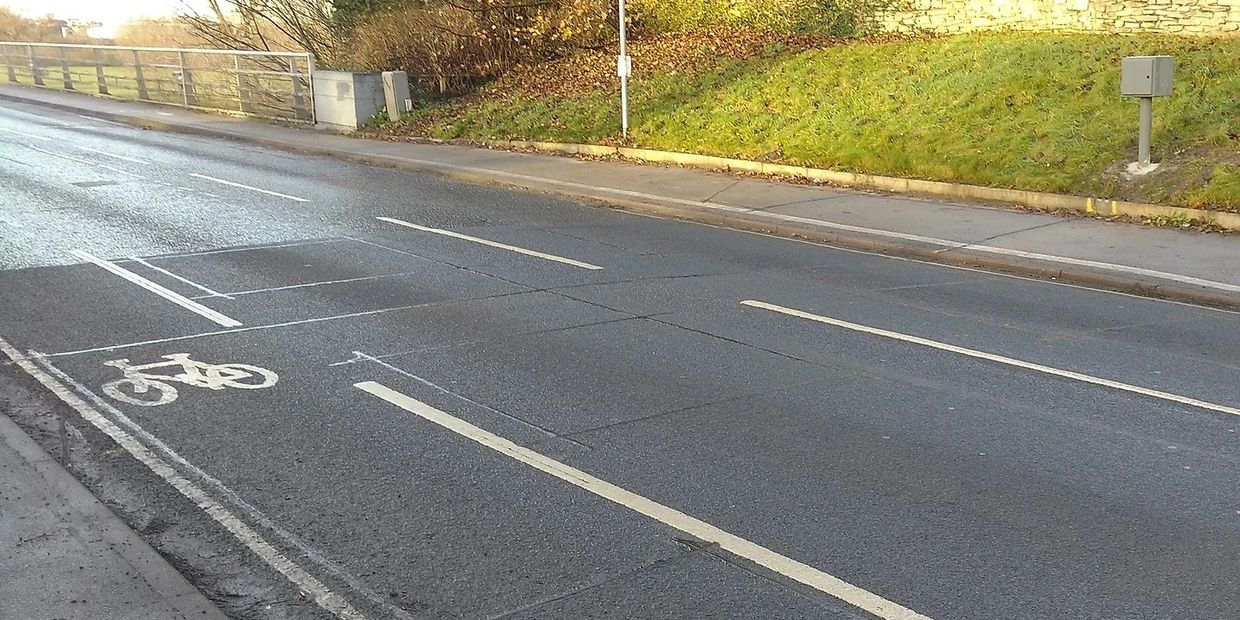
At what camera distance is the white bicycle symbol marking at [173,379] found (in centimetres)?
729

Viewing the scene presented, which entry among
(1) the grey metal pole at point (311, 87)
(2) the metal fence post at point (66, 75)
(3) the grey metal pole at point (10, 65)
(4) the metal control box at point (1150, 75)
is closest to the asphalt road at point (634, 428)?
(4) the metal control box at point (1150, 75)

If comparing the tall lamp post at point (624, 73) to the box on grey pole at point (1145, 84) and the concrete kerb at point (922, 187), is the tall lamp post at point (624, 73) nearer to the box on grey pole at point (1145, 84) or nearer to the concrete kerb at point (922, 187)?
the concrete kerb at point (922, 187)

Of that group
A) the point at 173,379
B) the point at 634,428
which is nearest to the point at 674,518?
the point at 634,428

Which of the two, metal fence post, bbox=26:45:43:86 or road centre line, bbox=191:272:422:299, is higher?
metal fence post, bbox=26:45:43:86

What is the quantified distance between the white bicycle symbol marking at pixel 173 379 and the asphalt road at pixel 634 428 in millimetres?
42

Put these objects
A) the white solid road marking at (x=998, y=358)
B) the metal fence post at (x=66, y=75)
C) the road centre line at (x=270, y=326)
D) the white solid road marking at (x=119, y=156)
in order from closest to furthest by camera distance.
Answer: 1. the white solid road marking at (x=998, y=358)
2. the road centre line at (x=270, y=326)
3. the white solid road marking at (x=119, y=156)
4. the metal fence post at (x=66, y=75)

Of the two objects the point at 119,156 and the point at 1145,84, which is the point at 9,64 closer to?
the point at 119,156

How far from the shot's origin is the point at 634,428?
662 cm

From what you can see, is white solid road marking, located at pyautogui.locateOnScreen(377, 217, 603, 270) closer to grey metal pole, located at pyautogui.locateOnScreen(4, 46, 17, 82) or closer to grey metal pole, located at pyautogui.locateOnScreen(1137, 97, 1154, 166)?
grey metal pole, located at pyautogui.locateOnScreen(1137, 97, 1154, 166)

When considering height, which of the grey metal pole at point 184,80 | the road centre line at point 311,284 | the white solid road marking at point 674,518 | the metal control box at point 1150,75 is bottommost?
the white solid road marking at point 674,518

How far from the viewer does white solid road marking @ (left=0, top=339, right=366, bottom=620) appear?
4.61m

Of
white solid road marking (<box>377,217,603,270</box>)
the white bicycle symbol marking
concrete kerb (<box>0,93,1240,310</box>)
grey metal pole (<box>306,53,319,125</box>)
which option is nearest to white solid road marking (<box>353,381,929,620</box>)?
the white bicycle symbol marking

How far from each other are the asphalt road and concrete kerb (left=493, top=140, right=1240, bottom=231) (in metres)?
3.25

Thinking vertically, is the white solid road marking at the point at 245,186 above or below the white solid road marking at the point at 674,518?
above
